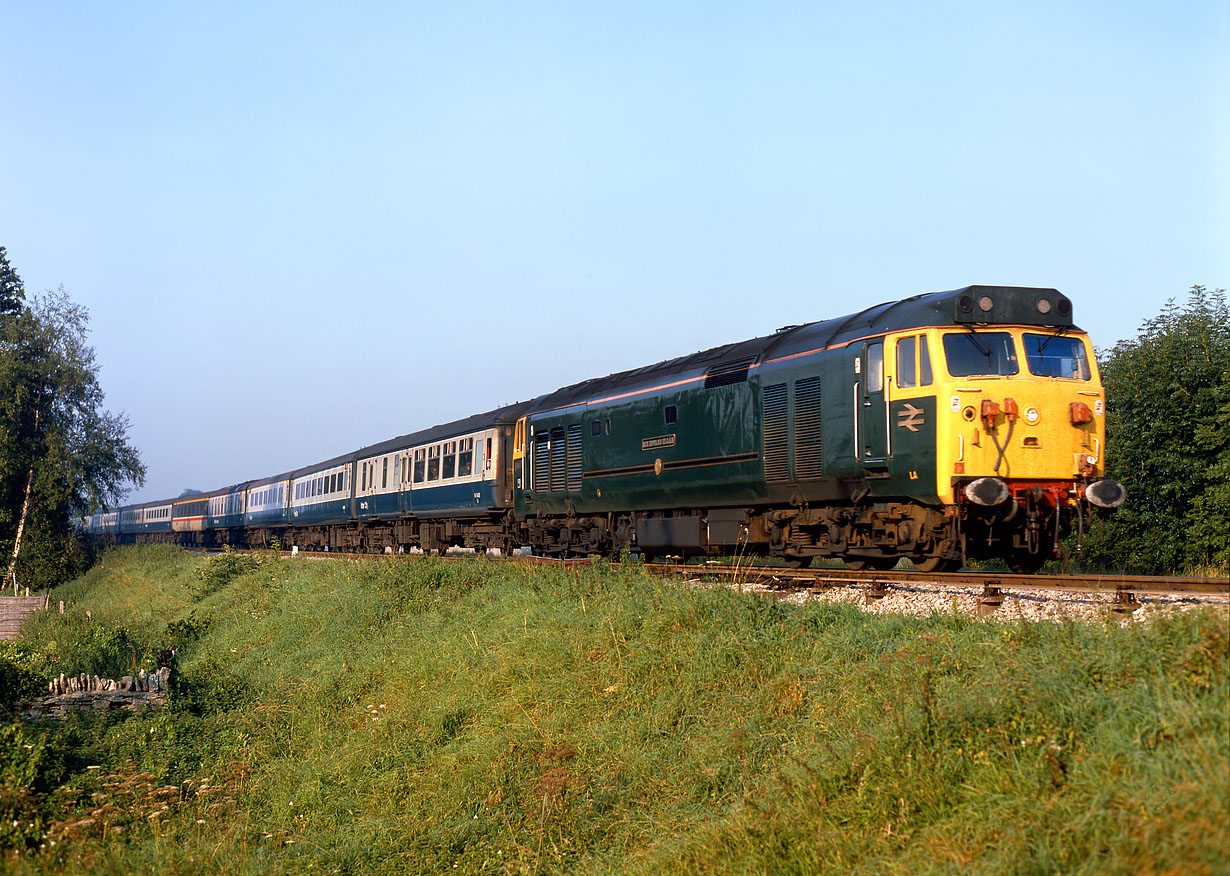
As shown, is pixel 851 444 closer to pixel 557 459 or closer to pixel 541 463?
pixel 557 459

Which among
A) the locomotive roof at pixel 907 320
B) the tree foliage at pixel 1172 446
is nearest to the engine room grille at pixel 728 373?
the locomotive roof at pixel 907 320

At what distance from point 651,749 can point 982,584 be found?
4766mm

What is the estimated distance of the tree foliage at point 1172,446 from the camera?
843 inches

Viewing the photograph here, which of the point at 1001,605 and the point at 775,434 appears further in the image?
the point at 775,434

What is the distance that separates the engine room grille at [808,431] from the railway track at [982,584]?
4.86 feet

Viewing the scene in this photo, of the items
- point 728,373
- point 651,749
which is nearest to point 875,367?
point 728,373

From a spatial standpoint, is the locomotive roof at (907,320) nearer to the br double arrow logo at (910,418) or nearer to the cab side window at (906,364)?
the cab side window at (906,364)

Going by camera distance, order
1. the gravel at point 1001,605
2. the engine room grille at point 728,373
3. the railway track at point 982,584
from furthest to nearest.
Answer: the engine room grille at point 728,373 → the railway track at point 982,584 → the gravel at point 1001,605

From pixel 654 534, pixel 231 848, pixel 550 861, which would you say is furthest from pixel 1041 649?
pixel 654 534

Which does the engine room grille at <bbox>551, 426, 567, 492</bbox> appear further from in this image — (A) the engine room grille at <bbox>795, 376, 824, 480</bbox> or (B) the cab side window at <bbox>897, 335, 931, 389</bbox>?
(B) the cab side window at <bbox>897, 335, 931, 389</bbox>

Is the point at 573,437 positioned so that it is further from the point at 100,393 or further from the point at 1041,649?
the point at 100,393

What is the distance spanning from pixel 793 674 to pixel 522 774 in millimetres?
3048

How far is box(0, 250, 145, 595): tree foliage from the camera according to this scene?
4491 cm

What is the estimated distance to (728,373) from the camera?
16.5 meters
